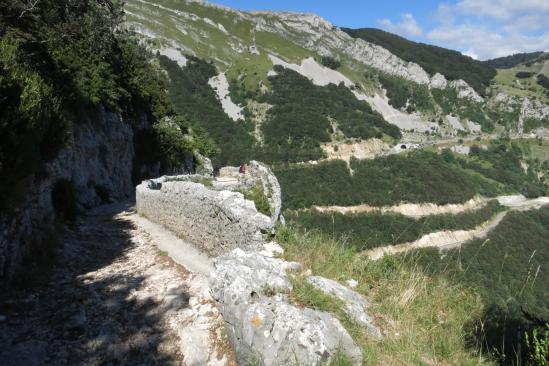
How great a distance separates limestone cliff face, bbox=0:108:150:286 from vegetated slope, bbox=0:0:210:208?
0.66m

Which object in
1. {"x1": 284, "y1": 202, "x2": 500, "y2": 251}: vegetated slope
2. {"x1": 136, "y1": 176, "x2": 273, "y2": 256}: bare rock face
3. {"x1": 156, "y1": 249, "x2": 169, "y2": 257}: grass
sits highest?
{"x1": 136, "y1": 176, "x2": 273, "y2": 256}: bare rock face

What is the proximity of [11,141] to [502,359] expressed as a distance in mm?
9133

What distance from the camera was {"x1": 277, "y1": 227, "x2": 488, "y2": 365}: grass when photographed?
5375mm

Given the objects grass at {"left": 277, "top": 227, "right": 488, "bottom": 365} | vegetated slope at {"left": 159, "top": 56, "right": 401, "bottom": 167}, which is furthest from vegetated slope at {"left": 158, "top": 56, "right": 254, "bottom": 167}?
grass at {"left": 277, "top": 227, "right": 488, "bottom": 365}

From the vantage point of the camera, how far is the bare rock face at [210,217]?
8.82 m

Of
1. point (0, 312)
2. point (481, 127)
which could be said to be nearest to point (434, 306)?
point (0, 312)

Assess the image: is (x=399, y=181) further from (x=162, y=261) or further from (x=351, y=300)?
(x=351, y=300)

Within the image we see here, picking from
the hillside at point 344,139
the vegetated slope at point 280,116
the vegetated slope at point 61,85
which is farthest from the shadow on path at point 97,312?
the vegetated slope at point 280,116

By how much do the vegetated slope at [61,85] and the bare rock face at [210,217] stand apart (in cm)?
393

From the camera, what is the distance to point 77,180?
18281 millimetres

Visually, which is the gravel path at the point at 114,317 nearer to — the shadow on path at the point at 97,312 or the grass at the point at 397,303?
the shadow on path at the point at 97,312

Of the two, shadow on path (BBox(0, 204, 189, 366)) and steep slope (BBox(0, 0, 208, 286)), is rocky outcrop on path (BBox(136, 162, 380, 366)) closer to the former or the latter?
shadow on path (BBox(0, 204, 189, 366))

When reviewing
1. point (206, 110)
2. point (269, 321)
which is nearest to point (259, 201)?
point (269, 321)

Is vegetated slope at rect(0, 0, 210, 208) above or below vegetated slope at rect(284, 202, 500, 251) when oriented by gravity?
above
